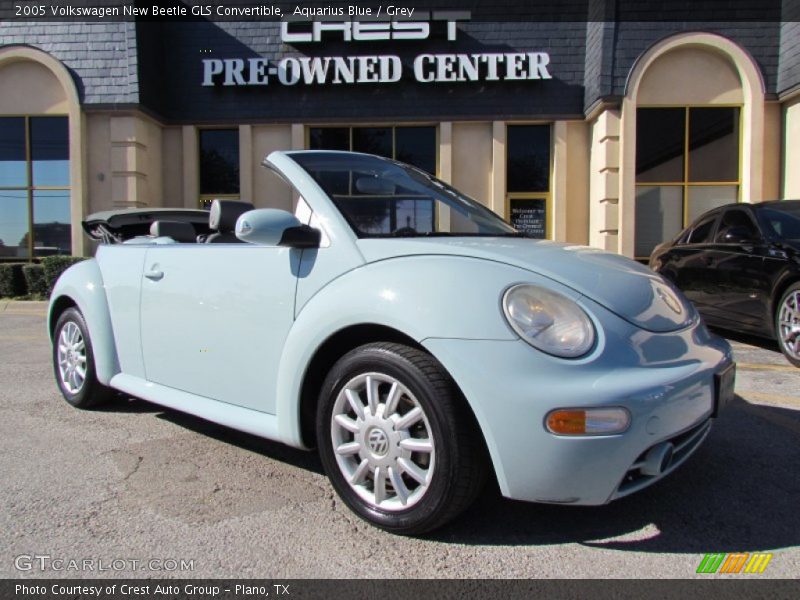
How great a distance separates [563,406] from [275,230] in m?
1.38

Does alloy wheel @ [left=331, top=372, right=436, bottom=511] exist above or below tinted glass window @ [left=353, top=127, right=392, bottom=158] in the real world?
below

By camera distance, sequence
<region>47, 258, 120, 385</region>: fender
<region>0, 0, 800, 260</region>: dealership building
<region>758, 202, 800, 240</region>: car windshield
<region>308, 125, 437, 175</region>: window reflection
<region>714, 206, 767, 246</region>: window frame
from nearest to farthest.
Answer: <region>47, 258, 120, 385</region>: fender
<region>758, 202, 800, 240</region>: car windshield
<region>714, 206, 767, 246</region>: window frame
<region>0, 0, 800, 260</region>: dealership building
<region>308, 125, 437, 175</region>: window reflection

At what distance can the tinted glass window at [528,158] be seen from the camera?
13469mm

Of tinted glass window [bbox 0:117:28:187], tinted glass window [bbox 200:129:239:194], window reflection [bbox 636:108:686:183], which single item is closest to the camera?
window reflection [bbox 636:108:686:183]

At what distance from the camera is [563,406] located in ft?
6.59

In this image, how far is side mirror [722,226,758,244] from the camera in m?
5.99

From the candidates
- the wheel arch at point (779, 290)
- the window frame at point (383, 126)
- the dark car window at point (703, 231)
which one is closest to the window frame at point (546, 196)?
the window frame at point (383, 126)

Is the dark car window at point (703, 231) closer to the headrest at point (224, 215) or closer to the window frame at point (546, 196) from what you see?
the headrest at point (224, 215)

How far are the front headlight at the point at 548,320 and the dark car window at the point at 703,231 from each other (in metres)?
5.49

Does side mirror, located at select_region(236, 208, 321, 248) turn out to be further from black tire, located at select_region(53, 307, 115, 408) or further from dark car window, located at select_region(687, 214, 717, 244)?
dark car window, located at select_region(687, 214, 717, 244)

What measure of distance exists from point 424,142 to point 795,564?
12320 mm

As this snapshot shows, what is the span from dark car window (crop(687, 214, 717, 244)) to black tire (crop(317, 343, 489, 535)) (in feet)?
18.9

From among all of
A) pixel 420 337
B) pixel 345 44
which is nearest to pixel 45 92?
pixel 345 44

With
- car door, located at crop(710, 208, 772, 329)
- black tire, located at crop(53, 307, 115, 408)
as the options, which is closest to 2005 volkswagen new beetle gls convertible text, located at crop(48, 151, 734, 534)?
black tire, located at crop(53, 307, 115, 408)
